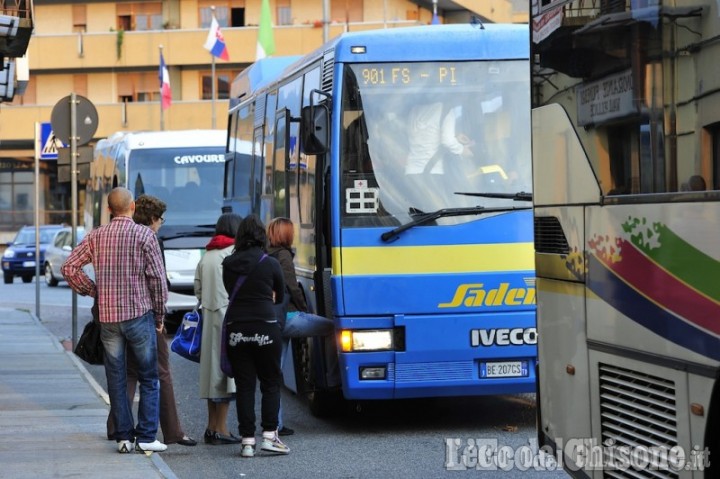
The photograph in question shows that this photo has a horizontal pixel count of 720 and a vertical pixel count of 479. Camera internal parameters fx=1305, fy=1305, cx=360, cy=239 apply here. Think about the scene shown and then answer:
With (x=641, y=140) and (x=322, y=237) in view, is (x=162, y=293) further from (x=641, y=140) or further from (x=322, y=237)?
(x=641, y=140)

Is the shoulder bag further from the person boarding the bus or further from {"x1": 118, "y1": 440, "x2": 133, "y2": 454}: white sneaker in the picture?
{"x1": 118, "y1": 440, "x2": 133, "y2": 454}: white sneaker

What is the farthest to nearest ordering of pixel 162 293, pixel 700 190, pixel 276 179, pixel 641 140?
pixel 276 179 → pixel 162 293 → pixel 641 140 → pixel 700 190

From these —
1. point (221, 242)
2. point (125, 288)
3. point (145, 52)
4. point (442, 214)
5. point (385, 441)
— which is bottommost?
point (385, 441)

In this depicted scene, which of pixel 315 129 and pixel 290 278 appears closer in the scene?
pixel 315 129

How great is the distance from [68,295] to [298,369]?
2237 centimetres

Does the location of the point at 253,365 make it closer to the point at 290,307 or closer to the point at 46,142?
the point at 290,307

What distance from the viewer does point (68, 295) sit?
3272cm

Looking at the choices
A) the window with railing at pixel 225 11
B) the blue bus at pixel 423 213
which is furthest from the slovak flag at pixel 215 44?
the blue bus at pixel 423 213

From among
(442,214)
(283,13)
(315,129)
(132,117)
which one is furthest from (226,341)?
(132,117)

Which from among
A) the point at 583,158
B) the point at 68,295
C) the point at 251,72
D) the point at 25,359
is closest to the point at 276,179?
the point at 251,72

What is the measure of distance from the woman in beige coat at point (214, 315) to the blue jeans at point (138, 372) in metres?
0.58

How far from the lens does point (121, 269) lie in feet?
29.2

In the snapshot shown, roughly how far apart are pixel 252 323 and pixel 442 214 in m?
1.85

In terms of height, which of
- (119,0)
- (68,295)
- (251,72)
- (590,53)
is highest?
(119,0)
